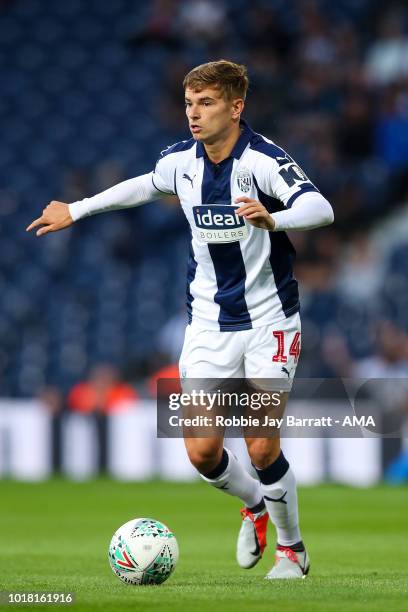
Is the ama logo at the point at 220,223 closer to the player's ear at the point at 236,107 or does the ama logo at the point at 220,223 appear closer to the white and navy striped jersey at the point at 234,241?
the white and navy striped jersey at the point at 234,241

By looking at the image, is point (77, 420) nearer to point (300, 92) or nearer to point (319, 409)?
point (319, 409)

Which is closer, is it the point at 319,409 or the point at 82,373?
the point at 319,409

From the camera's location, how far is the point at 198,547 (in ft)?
27.6

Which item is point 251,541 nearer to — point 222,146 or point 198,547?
point 198,547

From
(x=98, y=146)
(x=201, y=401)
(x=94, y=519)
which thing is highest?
(x=98, y=146)

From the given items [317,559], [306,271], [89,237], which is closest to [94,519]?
[317,559]

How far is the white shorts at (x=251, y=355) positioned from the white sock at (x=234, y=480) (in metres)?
0.46

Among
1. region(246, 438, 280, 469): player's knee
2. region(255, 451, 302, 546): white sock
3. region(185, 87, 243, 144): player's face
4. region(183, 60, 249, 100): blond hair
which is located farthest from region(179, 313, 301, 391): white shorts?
region(183, 60, 249, 100): blond hair

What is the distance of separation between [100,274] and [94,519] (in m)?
7.33

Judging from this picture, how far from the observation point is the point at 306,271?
16141 mm

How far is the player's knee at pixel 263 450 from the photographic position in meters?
6.12

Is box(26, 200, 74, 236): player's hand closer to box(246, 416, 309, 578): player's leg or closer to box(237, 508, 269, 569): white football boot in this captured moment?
box(246, 416, 309, 578): player's leg

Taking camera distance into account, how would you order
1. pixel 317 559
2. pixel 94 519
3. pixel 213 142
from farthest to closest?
pixel 94 519, pixel 317 559, pixel 213 142

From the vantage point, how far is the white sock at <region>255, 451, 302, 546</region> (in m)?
6.22
